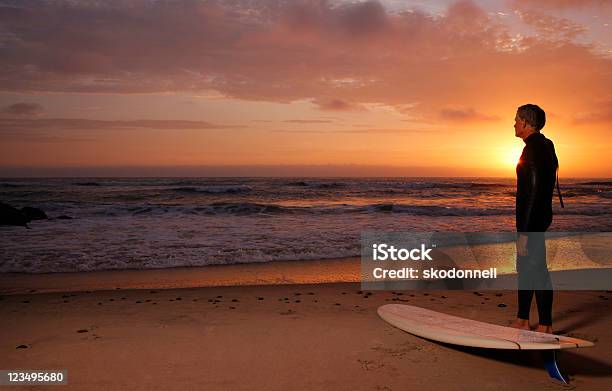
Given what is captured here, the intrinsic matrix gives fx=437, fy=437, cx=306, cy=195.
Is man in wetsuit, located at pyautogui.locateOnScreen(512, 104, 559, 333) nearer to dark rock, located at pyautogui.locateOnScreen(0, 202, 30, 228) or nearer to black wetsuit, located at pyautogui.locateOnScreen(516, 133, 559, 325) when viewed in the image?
black wetsuit, located at pyautogui.locateOnScreen(516, 133, 559, 325)

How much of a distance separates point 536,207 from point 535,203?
0.04 m

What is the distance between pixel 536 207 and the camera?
148 inches

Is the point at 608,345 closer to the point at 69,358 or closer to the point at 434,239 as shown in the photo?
Result: the point at 69,358

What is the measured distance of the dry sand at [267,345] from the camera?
338 centimetres

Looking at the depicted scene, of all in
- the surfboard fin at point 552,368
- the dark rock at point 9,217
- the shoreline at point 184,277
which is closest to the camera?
the surfboard fin at point 552,368

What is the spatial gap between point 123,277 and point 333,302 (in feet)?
13.6

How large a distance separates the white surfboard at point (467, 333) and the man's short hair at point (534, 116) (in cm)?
177

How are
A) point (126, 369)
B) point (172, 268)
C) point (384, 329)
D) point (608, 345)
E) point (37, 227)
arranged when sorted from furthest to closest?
point (37, 227)
point (172, 268)
point (384, 329)
point (608, 345)
point (126, 369)

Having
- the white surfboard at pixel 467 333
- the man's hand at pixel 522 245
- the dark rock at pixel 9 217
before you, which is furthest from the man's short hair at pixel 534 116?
the dark rock at pixel 9 217

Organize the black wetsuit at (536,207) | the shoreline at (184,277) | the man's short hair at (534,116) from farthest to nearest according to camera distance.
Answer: the shoreline at (184,277), the man's short hair at (534,116), the black wetsuit at (536,207)

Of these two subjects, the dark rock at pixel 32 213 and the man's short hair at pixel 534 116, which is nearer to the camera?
the man's short hair at pixel 534 116

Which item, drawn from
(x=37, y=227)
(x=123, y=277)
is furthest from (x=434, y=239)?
(x=37, y=227)

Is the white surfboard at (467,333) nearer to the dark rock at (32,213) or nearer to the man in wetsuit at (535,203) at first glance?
the man in wetsuit at (535,203)

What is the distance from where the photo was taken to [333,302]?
5.69 m
